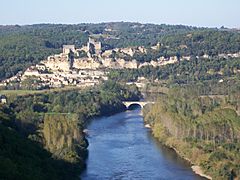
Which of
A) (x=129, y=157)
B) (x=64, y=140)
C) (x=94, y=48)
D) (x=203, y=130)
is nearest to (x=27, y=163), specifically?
(x=64, y=140)

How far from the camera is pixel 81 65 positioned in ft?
A: 165

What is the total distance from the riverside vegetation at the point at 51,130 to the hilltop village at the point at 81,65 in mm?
4175

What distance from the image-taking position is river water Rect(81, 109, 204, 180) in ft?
62.3

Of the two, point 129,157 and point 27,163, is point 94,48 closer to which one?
point 129,157

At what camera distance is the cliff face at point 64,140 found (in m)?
19.4

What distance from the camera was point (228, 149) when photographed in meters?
21.0

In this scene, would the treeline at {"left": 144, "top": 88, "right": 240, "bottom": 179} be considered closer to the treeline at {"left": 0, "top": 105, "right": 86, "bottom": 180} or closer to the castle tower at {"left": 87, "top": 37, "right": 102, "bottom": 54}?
the treeline at {"left": 0, "top": 105, "right": 86, "bottom": 180}

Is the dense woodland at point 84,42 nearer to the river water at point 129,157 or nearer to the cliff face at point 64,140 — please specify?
the river water at point 129,157

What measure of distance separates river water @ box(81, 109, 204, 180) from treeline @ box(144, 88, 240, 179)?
441 mm

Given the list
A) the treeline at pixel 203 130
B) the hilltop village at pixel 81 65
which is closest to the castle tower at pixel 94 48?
the hilltop village at pixel 81 65

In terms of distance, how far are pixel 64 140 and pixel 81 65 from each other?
98.3 ft

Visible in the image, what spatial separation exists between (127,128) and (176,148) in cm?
536

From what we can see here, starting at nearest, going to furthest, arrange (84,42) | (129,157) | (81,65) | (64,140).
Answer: (64,140)
(129,157)
(81,65)
(84,42)

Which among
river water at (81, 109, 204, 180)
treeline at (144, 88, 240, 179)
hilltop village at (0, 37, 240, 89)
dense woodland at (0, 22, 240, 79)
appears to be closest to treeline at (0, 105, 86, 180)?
river water at (81, 109, 204, 180)
